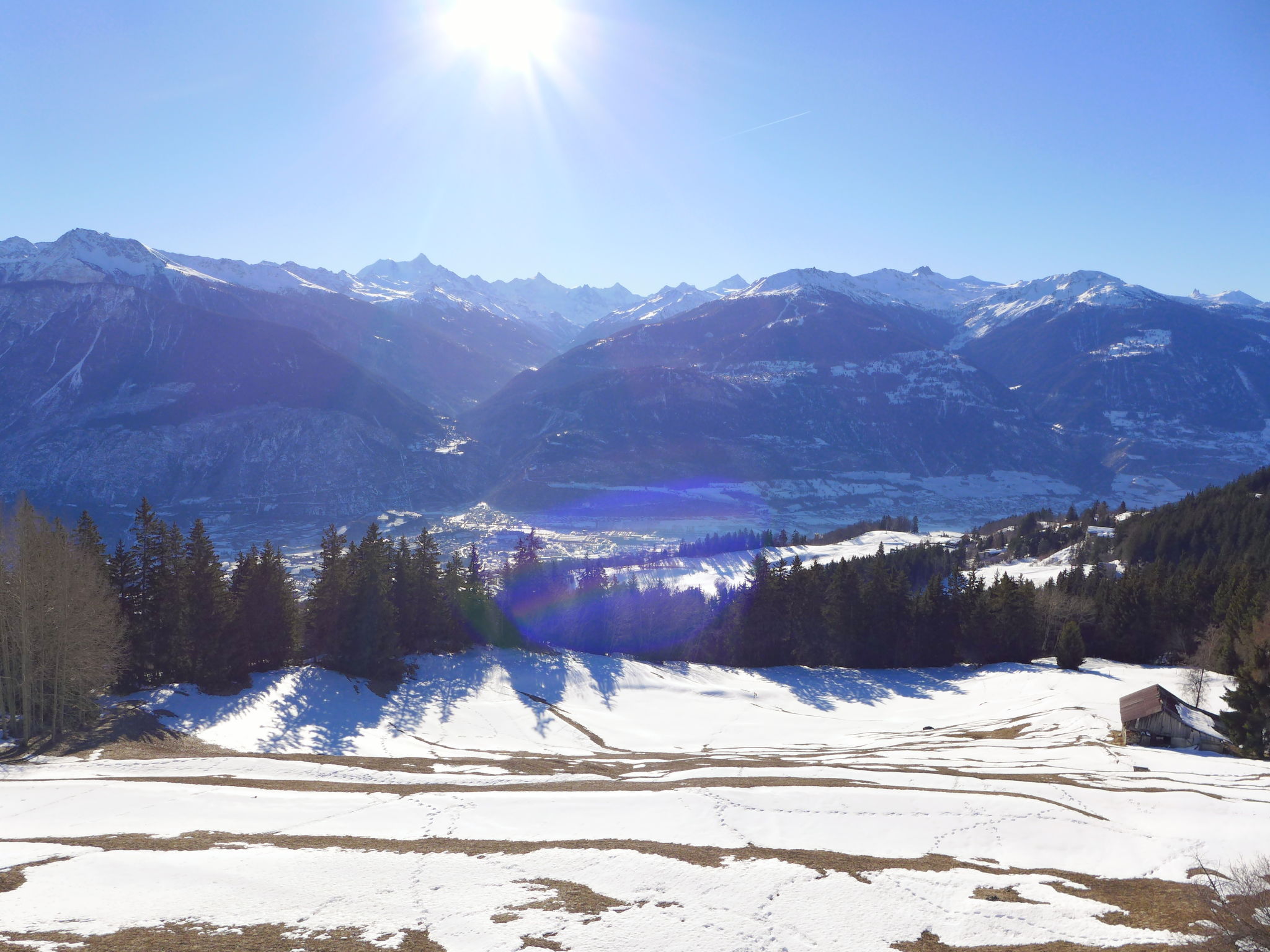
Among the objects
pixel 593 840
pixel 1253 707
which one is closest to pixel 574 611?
pixel 1253 707

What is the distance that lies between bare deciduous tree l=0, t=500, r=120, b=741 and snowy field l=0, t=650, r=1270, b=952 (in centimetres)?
378

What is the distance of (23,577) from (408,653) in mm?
38023

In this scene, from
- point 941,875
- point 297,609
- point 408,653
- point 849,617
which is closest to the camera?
point 941,875

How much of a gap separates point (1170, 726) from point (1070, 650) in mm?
34964

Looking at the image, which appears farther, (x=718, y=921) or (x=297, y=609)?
(x=297, y=609)

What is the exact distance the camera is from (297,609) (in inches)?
2685

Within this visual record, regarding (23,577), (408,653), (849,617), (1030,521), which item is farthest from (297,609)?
(1030,521)

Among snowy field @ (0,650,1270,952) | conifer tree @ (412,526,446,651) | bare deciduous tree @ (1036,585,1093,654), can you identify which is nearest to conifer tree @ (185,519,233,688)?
snowy field @ (0,650,1270,952)

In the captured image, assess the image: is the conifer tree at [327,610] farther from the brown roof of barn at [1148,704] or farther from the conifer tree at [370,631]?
the brown roof of barn at [1148,704]

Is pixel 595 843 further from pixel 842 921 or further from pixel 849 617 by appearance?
pixel 849 617

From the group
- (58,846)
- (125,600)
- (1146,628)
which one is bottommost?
(1146,628)

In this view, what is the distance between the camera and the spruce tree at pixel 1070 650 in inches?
3196

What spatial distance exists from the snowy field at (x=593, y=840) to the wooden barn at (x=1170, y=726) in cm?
238

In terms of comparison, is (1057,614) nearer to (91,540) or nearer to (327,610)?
(327,610)
